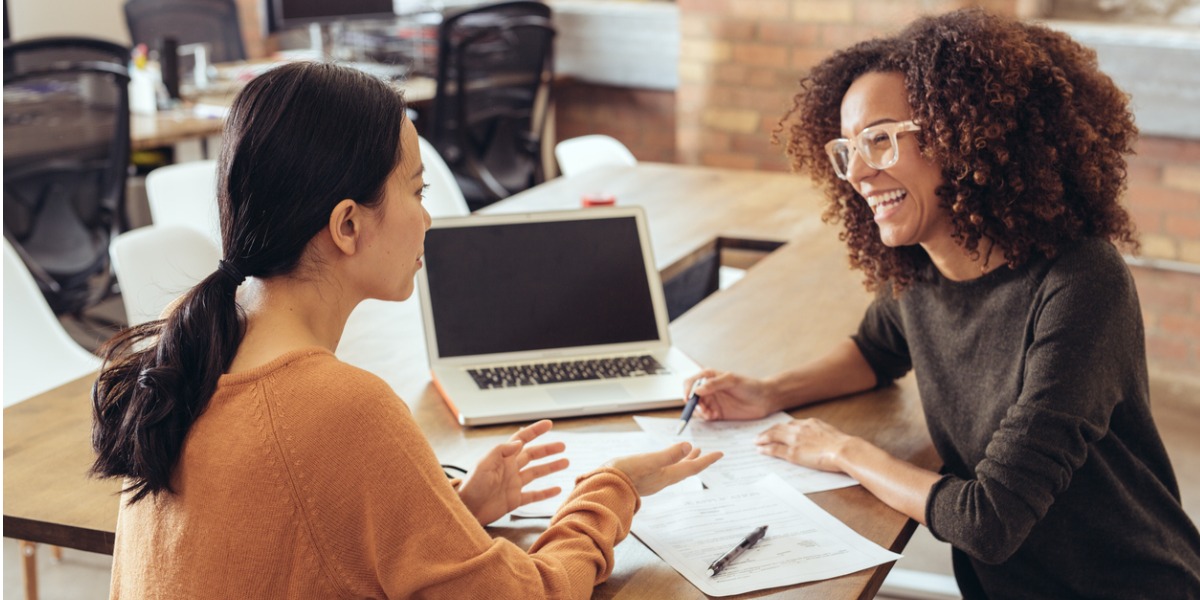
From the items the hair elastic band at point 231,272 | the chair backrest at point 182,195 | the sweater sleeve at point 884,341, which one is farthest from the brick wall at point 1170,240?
the hair elastic band at point 231,272

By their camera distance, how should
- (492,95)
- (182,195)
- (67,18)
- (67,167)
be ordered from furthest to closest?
(67,18) < (492,95) < (67,167) < (182,195)

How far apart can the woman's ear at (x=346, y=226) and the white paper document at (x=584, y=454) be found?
17.8 inches

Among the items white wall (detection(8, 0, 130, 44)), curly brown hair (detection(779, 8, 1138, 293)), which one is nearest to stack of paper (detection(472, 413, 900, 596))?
curly brown hair (detection(779, 8, 1138, 293))

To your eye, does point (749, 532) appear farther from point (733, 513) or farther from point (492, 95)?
point (492, 95)

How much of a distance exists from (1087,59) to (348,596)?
43.6 inches

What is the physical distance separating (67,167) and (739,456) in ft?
9.00

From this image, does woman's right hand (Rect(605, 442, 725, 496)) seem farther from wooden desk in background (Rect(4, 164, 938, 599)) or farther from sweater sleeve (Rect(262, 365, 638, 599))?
sweater sleeve (Rect(262, 365, 638, 599))

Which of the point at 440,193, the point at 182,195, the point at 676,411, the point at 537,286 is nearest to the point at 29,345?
the point at 182,195

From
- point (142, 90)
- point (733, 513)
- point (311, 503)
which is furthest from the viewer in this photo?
point (142, 90)

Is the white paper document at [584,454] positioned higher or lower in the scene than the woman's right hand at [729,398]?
lower

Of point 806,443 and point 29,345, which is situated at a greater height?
point 806,443

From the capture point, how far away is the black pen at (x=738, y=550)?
1253mm

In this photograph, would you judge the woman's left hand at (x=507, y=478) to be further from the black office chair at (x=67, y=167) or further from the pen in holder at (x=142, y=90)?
the pen in holder at (x=142, y=90)

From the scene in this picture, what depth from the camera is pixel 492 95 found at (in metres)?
4.58
